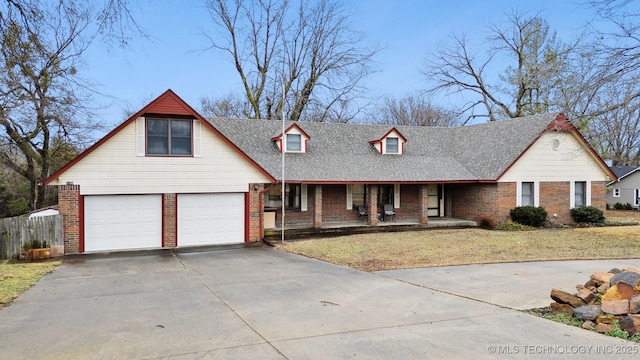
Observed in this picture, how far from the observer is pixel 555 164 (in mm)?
23375

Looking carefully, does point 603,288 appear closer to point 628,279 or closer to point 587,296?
point 587,296

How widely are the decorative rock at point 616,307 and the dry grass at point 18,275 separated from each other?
10.6 metres

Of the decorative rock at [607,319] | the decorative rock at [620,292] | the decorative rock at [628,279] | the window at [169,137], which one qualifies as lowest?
the decorative rock at [607,319]

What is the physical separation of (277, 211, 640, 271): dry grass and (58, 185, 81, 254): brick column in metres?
7.03

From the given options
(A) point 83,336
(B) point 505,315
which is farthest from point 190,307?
(B) point 505,315

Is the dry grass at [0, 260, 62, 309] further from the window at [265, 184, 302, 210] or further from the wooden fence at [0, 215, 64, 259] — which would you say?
the window at [265, 184, 302, 210]

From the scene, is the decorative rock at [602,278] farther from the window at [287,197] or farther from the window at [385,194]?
the window at [385,194]

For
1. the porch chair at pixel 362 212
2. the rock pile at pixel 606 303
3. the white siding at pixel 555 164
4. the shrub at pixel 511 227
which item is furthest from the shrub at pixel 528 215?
the rock pile at pixel 606 303

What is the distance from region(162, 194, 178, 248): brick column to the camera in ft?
55.3

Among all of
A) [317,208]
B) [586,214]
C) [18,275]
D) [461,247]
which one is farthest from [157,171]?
[586,214]

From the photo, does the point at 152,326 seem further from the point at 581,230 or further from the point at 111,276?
the point at 581,230

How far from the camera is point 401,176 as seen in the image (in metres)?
22.0

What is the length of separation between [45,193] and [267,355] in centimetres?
2922

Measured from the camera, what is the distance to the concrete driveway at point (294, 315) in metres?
6.09
